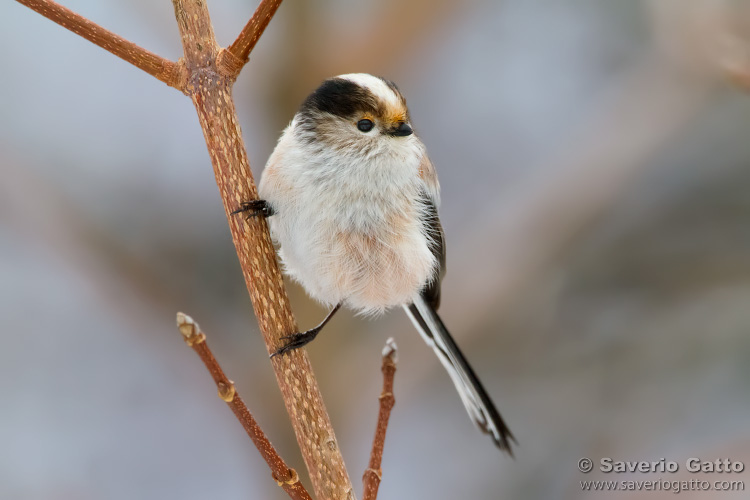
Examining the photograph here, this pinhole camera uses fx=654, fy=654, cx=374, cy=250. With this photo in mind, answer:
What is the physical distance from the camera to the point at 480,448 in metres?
2.66

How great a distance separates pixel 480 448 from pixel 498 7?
1.93 metres

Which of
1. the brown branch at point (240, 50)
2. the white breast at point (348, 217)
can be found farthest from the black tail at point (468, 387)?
the brown branch at point (240, 50)

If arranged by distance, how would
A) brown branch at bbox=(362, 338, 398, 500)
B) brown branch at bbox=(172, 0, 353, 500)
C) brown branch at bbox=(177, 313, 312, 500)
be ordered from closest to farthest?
1. brown branch at bbox=(177, 313, 312, 500)
2. brown branch at bbox=(362, 338, 398, 500)
3. brown branch at bbox=(172, 0, 353, 500)

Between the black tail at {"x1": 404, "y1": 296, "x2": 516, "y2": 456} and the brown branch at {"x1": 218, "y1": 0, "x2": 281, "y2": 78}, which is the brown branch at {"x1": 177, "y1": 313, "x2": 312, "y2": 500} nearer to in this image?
the brown branch at {"x1": 218, "y1": 0, "x2": 281, "y2": 78}

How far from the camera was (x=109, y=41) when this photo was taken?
1.06 metres

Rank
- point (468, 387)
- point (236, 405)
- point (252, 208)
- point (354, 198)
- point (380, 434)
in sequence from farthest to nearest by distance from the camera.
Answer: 1. point (468, 387)
2. point (354, 198)
3. point (252, 208)
4. point (380, 434)
5. point (236, 405)

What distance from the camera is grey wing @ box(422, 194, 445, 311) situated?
5.49ft

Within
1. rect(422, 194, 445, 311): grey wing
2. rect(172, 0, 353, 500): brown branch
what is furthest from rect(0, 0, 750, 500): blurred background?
rect(172, 0, 353, 500): brown branch

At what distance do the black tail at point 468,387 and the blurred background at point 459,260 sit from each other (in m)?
0.91

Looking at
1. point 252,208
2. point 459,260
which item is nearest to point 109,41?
point 252,208

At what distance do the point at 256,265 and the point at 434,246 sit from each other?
27.7 inches

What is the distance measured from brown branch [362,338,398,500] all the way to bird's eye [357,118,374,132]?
0.60 metres

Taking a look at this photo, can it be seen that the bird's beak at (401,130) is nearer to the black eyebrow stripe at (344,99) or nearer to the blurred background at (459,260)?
the black eyebrow stripe at (344,99)

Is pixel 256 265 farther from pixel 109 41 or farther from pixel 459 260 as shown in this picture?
pixel 459 260
